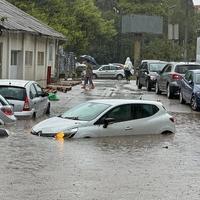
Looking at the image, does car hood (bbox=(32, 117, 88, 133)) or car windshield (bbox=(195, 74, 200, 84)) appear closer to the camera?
car hood (bbox=(32, 117, 88, 133))

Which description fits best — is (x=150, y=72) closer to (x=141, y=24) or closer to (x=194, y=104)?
(x=194, y=104)

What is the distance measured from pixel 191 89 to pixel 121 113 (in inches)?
411

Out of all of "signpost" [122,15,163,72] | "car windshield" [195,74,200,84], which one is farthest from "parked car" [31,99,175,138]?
"signpost" [122,15,163,72]

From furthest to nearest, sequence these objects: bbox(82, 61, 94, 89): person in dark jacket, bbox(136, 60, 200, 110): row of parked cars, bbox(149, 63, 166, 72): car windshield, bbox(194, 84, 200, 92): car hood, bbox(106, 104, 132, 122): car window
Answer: bbox(149, 63, 166, 72): car windshield → bbox(82, 61, 94, 89): person in dark jacket → bbox(136, 60, 200, 110): row of parked cars → bbox(194, 84, 200, 92): car hood → bbox(106, 104, 132, 122): car window

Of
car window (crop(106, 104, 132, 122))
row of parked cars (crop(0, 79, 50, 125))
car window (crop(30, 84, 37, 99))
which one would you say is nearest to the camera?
car window (crop(106, 104, 132, 122))

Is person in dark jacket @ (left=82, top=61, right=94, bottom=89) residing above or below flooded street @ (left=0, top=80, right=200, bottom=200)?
above

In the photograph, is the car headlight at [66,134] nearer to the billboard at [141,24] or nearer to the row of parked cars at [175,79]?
the row of parked cars at [175,79]

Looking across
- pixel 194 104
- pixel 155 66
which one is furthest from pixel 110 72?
pixel 194 104

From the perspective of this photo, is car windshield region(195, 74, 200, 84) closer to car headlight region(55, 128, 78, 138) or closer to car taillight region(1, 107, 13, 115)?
car taillight region(1, 107, 13, 115)

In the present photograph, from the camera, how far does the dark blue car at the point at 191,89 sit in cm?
2645

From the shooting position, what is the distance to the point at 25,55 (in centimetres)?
3578

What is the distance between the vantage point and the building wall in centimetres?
3231

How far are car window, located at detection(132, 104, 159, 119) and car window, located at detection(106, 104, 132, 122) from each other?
0.58ft

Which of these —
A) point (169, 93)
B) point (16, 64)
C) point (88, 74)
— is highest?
point (16, 64)
